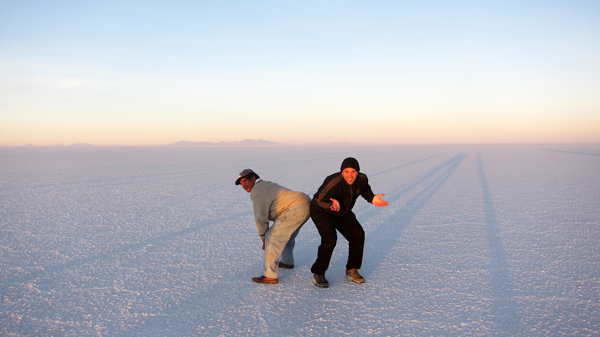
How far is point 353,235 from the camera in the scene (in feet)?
11.0

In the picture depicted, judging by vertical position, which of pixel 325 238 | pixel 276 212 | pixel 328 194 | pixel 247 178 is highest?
pixel 247 178

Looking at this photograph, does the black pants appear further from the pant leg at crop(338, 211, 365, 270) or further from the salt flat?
the salt flat

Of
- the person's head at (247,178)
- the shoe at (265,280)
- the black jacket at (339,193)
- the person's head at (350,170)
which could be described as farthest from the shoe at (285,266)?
the person's head at (350,170)

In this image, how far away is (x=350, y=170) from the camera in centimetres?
316

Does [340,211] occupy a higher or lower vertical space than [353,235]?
higher

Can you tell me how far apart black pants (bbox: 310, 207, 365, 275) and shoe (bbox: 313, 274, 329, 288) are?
1.5 inches

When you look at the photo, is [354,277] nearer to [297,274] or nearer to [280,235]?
[297,274]

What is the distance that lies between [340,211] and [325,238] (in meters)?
0.28

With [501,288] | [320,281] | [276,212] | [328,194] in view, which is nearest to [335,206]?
[328,194]

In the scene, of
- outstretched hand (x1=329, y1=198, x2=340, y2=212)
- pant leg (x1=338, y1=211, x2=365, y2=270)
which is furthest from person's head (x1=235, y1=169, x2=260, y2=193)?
pant leg (x1=338, y1=211, x2=365, y2=270)

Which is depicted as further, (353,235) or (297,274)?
(297,274)

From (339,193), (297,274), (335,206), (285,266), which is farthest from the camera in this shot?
(285,266)

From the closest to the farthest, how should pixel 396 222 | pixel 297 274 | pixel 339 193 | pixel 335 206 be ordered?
pixel 335 206
pixel 339 193
pixel 297 274
pixel 396 222

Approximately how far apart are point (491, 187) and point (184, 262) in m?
8.30
